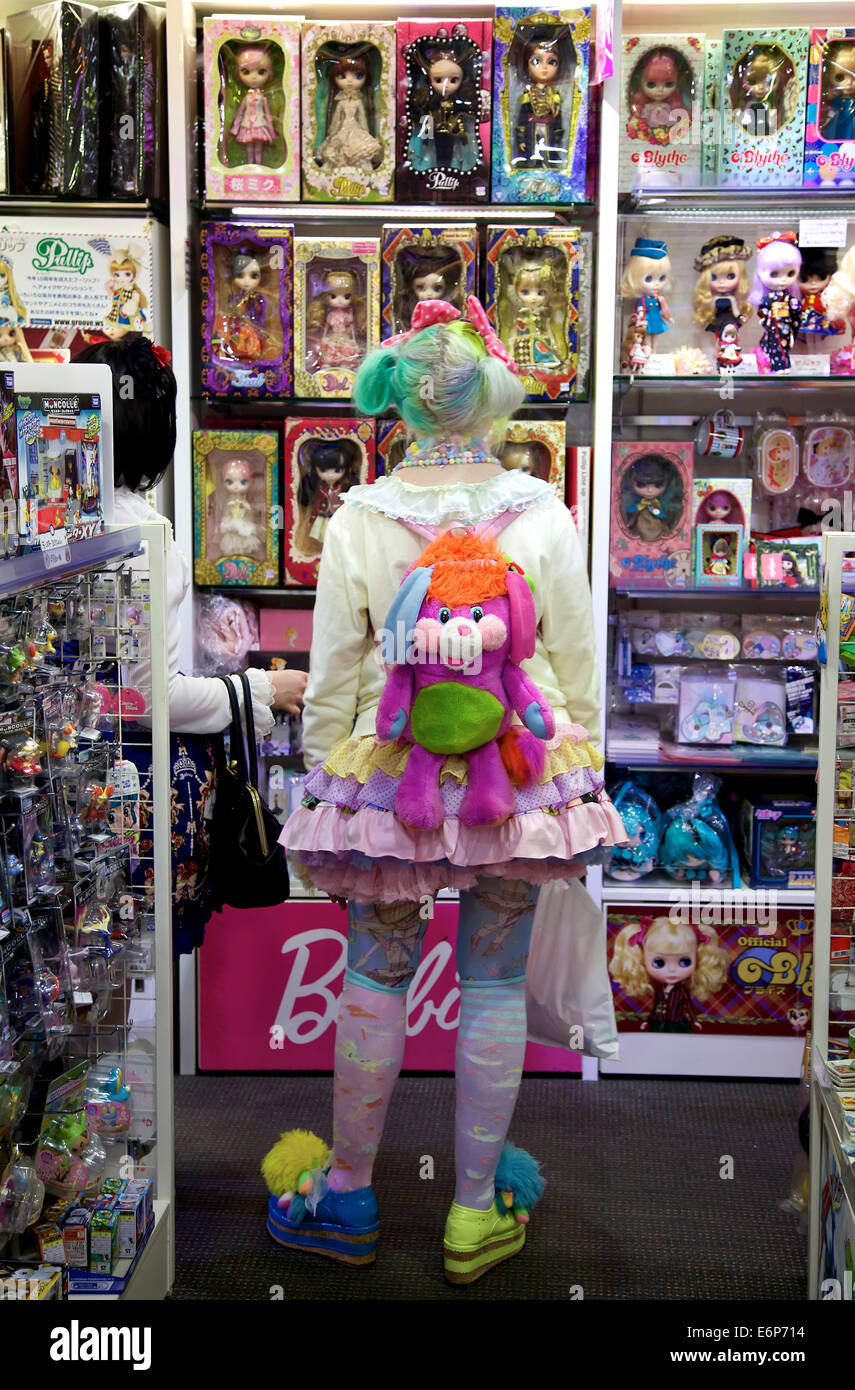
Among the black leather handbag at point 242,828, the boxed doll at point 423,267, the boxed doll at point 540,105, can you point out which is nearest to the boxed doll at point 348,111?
the boxed doll at point 423,267

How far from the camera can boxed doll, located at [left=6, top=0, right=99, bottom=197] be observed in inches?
132

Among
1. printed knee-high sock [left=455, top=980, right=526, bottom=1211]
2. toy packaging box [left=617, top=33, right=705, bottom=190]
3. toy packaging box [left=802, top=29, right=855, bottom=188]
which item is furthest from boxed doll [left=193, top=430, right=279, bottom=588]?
toy packaging box [left=802, top=29, right=855, bottom=188]

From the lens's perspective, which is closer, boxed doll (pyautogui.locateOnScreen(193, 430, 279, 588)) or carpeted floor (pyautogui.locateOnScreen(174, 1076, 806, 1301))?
carpeted floor (pyautogui.locateOnScreen(174, 1076, 806, 1301))

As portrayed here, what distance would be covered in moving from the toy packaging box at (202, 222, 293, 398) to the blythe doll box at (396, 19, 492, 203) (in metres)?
0.36

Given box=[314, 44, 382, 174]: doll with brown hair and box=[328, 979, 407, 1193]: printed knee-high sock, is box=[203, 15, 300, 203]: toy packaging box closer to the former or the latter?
box=[314, 44, 382, 174]: doll with brown hair

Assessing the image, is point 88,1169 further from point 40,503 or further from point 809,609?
point 809,609

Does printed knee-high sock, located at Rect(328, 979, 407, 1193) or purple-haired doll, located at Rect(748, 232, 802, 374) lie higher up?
purple-haired doll, located at Rect(748, 232, 802, 374)

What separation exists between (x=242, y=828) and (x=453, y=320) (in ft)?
3.38

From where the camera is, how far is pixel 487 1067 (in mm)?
2500

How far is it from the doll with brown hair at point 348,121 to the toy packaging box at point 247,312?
0.70 feet

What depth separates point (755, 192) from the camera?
346 centimetres

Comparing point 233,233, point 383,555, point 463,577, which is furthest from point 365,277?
point 463,577

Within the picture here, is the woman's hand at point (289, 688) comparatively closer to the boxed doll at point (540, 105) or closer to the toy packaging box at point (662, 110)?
the boxed doll at point (540, 105)

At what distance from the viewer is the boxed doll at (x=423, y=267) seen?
133 inches
